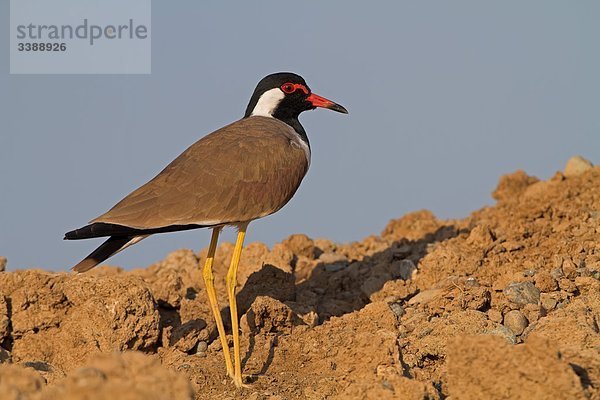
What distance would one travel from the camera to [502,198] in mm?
12680

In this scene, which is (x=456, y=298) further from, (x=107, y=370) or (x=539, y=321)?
(x=107, y=370)

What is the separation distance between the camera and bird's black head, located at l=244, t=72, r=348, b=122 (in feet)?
28.3

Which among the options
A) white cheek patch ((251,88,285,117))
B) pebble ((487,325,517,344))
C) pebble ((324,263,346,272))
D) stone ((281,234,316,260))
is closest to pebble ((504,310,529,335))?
pebble ((487,325,517,344))

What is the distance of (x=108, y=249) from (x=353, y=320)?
7.35ft

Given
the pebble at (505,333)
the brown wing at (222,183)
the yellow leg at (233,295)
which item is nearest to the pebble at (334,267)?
the brown wing at (222,183)

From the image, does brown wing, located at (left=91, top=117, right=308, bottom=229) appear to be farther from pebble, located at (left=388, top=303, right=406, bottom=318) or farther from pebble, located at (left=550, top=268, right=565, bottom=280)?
pebble, located at (left=550, top=268, right=565, bottom=280)

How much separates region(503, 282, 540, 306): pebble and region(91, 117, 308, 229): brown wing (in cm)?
215

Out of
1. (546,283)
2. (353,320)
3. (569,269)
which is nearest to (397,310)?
(353,320)

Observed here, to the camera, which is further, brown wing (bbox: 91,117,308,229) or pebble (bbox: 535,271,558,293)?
pebble (bbox: 535,271,558,293)

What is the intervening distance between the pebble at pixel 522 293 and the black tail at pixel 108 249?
10.8 ft

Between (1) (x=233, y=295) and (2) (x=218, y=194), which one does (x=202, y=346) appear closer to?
(1) (x=233, y=295)

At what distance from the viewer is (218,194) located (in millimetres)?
7281

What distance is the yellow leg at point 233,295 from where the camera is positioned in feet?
22.0

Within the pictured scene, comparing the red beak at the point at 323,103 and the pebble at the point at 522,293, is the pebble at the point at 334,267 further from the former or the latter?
the pebble at the point at 522,293
